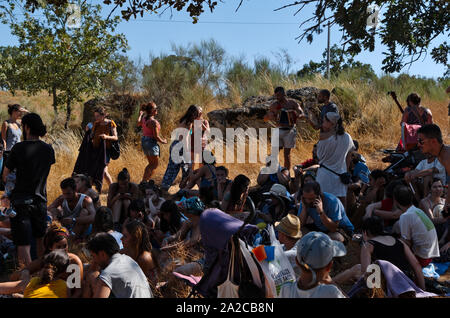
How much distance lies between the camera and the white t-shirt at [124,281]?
3607mm

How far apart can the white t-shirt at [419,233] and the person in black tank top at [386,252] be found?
423 mm

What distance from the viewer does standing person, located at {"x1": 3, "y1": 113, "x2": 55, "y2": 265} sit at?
16.5 ft

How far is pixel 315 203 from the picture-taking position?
5.12 meters

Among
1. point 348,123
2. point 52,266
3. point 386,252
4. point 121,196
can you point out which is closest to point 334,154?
point 386,252

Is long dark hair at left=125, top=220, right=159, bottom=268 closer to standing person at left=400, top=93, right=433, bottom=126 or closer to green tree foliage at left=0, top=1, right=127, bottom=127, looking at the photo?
standing person at left=400, top=93, right=433, bottom=126

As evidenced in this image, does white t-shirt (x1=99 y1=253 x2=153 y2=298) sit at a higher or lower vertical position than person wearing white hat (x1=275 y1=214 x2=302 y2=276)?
lower

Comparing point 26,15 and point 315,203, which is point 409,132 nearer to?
point 315,203

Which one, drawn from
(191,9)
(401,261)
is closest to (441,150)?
(401,261)

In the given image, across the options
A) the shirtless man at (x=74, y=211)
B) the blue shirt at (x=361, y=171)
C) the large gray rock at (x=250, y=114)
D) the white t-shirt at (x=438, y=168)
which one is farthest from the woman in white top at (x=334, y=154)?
the large gray rock at (x=250, y=114)

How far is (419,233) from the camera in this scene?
15.3 feet

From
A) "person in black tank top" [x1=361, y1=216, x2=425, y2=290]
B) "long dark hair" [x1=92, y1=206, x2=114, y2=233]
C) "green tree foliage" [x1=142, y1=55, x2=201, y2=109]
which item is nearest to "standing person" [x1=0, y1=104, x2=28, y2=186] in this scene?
"long dark hair" [x1=92, y1=206, x2=114, y2=233]

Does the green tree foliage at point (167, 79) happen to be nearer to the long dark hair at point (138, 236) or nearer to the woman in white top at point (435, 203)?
the woman in white top at point (435, 203)

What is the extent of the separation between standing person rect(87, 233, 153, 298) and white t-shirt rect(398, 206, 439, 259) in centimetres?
241

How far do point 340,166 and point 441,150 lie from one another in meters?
1.52
